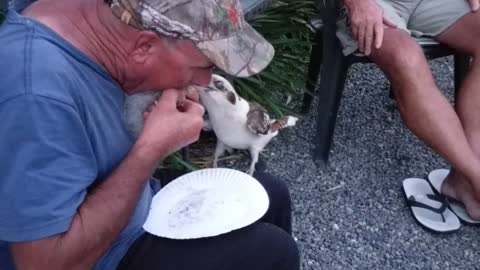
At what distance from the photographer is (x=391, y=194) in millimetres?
3195

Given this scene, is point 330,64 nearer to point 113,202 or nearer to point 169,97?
point 169,97

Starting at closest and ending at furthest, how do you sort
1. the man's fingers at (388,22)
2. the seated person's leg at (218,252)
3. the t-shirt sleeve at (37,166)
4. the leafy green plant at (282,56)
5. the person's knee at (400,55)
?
the t-shirt sleeve at (37,166)
the seated person's leg at (218,252)
the person's knee at (400,55)
the man's fingers at (388,22)
the leafy green plant at (282,56)

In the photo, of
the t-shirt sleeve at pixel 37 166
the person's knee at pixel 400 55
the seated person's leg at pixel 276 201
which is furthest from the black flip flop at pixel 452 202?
the t-shirt sleeve at pixel 37 166

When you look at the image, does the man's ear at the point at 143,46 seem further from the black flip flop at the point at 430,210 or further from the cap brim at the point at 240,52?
the black flip flop at the point at 430,210

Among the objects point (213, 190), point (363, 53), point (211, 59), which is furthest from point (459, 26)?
point (211, 59)

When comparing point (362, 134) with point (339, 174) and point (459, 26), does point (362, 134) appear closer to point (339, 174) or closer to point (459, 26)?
point (339, 174)

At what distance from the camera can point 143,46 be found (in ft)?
4.97

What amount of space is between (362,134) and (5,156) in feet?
7.99

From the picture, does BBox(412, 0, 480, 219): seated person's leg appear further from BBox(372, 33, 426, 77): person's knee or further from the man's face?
the man's face

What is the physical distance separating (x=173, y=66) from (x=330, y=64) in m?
1.70

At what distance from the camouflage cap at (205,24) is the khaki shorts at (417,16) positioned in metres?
1.43

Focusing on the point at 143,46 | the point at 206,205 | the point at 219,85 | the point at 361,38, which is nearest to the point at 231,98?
the point at 219,85

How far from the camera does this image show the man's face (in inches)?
59.6

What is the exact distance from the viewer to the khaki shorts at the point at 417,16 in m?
3.05
